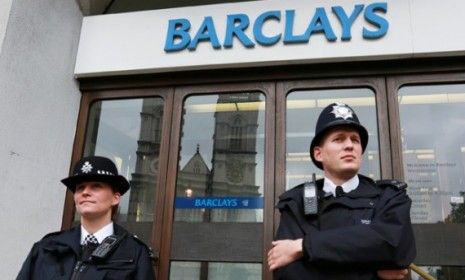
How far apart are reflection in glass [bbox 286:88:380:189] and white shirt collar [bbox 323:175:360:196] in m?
1.40

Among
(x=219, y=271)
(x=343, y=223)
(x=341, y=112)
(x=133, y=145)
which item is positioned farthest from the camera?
(x=133, y=145)

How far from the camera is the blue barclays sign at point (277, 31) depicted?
11.9 feet

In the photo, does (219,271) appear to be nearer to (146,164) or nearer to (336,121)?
(146,164)

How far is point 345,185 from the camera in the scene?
2.12 m

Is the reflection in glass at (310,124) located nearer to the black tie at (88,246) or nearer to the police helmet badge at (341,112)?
the police helmet badge at (341,112)

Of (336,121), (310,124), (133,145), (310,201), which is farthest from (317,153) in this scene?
(133,145)

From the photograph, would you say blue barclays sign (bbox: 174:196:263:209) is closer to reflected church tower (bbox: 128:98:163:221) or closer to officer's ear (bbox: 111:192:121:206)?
reflected church tower (bbox: 128:98:163:221)

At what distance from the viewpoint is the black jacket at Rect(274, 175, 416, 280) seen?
1.81 meters

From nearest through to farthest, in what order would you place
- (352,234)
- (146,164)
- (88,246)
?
1. (352,234)
2. (88,246)
3. (146,164)

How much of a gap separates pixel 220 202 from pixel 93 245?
1.49 metres

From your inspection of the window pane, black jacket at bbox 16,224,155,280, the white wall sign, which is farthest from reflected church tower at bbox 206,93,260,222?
black jacket at bbox 16,224,155,280

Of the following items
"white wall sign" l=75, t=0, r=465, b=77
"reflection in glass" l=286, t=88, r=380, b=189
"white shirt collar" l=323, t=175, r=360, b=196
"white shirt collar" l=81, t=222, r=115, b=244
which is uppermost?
"white wall sign" l=75, t=0, r=465, b=77

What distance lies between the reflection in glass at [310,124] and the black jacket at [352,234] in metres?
1.51

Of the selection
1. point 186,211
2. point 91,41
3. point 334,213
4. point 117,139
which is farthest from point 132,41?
point 334,213
